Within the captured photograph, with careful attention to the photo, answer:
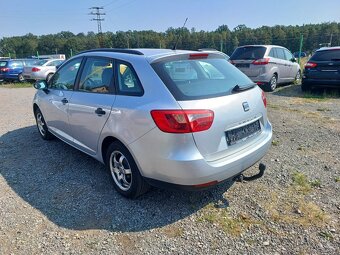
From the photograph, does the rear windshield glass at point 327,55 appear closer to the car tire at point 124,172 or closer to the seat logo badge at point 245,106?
the seat logo badge at point 245,106

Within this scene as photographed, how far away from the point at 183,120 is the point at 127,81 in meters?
0.92

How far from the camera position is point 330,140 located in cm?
507

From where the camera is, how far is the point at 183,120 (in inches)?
99.1

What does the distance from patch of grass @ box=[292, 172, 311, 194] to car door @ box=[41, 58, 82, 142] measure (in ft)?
10.3

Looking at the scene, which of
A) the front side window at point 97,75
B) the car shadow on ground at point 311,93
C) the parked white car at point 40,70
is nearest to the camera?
the front side window at point 97,75

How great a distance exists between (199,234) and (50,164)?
2679mm

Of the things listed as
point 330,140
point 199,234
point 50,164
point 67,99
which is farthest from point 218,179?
point 330,140

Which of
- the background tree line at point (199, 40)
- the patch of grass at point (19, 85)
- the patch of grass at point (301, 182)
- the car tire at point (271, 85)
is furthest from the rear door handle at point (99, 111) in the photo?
the background tree line at point (199, 40)

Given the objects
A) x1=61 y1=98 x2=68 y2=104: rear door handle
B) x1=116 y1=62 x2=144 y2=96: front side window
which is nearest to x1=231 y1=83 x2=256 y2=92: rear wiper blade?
x1=116 y1=62 x2=144 y2=96: front side window

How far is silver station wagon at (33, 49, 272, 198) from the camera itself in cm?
257

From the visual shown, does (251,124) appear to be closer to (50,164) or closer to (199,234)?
(199,234)

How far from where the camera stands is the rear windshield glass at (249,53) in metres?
10.1

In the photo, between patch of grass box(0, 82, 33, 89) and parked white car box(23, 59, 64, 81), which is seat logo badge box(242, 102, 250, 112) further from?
patch of grass box(0, 82, 33, 89)

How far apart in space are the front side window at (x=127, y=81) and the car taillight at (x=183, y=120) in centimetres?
45
